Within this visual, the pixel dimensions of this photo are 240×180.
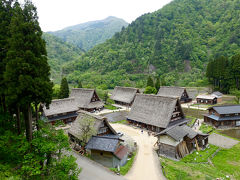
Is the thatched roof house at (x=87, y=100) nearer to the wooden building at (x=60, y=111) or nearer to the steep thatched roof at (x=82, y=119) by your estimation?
the wooden building at (x=60, y=111)

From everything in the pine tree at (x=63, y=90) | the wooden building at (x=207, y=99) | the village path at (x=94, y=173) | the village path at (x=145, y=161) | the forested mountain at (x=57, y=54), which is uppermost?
the forested mountain at (x=57, y=54)

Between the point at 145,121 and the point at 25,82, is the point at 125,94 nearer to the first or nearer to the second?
the point at 145,121

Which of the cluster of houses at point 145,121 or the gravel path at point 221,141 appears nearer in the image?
the cluster of houses at point 145,121

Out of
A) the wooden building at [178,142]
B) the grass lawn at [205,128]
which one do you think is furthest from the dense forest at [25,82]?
the grass lawn at [205,128]

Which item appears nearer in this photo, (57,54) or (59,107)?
(59,107)

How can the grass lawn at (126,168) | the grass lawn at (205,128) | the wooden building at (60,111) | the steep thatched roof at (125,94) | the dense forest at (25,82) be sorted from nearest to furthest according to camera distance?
the dense forest at (25,82)
the grass lawn at (126,168)
the grass lawn at (205,128)
the wooden building at (60,111)
the steep thatched roof at (125,94)

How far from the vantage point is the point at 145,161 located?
19531 millimetres

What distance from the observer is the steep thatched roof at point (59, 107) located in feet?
106

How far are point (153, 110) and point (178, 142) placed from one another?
9.64 meters

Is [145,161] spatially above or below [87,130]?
below

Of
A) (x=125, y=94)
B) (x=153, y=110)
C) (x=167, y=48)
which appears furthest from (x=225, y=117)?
(x=167, y=48)

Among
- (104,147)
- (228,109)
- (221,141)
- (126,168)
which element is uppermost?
(104,147)

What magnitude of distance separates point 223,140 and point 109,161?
20980 mm

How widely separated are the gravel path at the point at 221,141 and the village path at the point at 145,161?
1015cm
